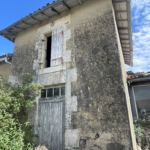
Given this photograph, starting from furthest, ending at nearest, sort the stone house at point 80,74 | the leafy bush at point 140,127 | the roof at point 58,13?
the leafy bush at point 140,127 < the roof at point 58,13 < the stone house at point 80,74

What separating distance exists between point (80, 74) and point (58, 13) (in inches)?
109

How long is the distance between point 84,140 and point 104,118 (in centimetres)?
78

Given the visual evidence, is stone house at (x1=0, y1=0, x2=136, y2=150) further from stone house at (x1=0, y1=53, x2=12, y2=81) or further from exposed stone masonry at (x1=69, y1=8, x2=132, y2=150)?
stone house at (x1=0, y1=53, x2=12, y2=81)

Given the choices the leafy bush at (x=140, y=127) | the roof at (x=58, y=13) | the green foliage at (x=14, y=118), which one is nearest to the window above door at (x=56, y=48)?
the roof at (x=58, y=13)

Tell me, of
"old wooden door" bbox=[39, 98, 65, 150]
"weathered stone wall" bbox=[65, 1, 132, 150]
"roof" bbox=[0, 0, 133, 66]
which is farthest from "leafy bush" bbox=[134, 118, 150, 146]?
"roof" bbox=[0, 0, 133, 66]

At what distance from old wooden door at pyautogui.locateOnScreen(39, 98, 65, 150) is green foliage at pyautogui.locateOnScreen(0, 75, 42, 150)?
0.38 m

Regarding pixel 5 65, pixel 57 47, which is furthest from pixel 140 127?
pixel 5 65

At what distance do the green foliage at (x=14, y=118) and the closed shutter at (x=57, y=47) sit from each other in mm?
1046

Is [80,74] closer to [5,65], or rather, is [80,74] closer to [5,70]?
[5,70]

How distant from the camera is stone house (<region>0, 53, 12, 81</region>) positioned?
6.24 meters

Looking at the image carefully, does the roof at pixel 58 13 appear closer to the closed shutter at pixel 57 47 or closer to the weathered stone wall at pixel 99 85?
the weathered stone wall at pixel 99 85

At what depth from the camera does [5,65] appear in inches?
282

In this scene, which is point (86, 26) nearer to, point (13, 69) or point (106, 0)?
point (106, 0)

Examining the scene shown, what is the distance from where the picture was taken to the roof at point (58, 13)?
4445 millimetres
